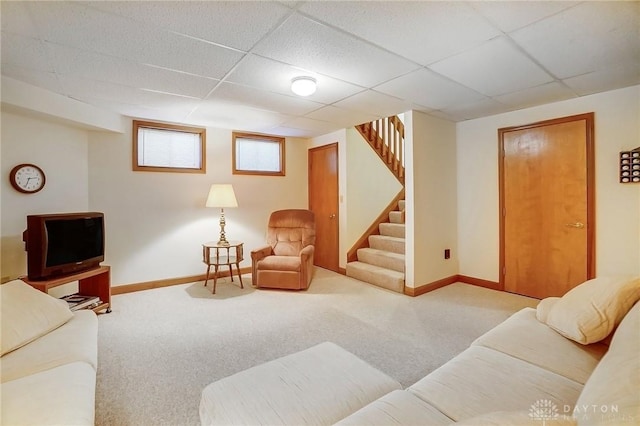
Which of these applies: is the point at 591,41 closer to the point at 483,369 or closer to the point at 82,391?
the point at 483,369

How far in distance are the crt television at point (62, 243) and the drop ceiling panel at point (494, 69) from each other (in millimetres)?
3693

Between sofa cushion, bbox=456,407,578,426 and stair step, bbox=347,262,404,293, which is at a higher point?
sofa cushion, bbox=456,407,578,426

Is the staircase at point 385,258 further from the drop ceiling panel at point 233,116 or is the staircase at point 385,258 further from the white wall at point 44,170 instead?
the white wall at point 44,170

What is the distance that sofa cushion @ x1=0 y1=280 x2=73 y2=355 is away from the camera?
160 cm

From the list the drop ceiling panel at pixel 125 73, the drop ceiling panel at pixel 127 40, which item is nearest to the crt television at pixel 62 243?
the drop ceiling panel at pixel 125 73

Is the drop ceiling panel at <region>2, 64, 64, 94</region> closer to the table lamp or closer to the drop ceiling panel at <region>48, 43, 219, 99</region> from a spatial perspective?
the drop ceiling panel at <region>48, 43, 219, 99</region>

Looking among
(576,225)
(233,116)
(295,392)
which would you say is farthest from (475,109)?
(295,392)

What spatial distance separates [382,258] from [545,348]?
295 centimetres

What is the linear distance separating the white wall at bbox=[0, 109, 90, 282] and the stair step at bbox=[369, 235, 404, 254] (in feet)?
13.3

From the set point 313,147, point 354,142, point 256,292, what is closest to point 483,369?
point 256,292

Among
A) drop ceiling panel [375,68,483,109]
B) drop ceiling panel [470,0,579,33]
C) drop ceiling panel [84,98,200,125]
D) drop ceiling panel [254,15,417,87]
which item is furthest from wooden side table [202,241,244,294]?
drop ceiling panel [470,0,579,33]

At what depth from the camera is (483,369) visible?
138cm

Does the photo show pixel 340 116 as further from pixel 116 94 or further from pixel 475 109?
pixel 116 94

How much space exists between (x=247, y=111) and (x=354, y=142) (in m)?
1.89
